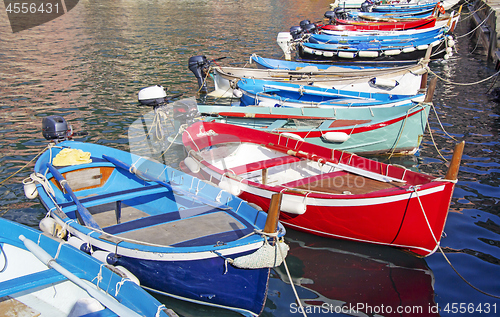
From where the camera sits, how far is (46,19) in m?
33.8

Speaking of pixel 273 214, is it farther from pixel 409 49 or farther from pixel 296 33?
pixel 296 33

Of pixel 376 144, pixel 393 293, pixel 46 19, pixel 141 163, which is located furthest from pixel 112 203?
pixel 46 19

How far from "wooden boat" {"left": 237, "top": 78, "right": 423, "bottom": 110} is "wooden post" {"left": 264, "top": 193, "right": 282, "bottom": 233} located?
663 centimetres

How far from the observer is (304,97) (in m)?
12.4

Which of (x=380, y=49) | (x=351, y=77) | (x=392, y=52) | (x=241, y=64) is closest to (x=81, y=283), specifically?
(x=351, y=77)

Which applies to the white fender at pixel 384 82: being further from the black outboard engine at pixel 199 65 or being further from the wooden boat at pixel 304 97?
the black outboard engine at pixel 199 65

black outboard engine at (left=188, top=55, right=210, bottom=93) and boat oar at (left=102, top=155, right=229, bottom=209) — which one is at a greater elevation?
black outboard engine at (left=188, top=55, right=210, bottom=93)

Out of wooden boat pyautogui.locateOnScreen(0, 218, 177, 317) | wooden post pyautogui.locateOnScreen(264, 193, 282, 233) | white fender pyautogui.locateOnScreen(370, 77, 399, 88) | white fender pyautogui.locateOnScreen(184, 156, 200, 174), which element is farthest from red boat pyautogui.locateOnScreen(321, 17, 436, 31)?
wooden boat pyautogui.locateOnScreen(0, 218, 177, 317)

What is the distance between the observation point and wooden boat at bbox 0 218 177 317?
415 centimetres

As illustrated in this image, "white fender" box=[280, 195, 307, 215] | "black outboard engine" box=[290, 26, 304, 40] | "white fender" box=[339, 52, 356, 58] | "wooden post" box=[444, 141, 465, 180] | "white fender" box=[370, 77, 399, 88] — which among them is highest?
"black outboard engine" box=[290, 26, 304, 40]

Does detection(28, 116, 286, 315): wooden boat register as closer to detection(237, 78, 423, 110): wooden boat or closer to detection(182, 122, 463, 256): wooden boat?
detection(182, 122, 463, 256): wooden boat

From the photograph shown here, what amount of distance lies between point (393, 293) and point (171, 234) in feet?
11.6

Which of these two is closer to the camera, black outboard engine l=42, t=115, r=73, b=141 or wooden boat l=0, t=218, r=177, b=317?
wooden boat l=0, t=218, r=177, b=317

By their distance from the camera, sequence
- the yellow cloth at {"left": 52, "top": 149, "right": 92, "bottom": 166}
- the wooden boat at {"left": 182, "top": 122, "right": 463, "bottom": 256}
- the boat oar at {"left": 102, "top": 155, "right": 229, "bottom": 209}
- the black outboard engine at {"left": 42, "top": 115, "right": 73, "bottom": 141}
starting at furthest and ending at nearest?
the black outboard engine at {"left": 42, "top": 115, "right": 73, "bottom": 141}
the yellow cloth at {"left": 52, "top": 149, "right": 92, "bottom": 166}
the boat oar at {"left": 102, "top": 155, "right": 229, "bottom": 209}
the wooden boat at {"left": 182, "top": 122, "right": 463, "bottom": 256}
